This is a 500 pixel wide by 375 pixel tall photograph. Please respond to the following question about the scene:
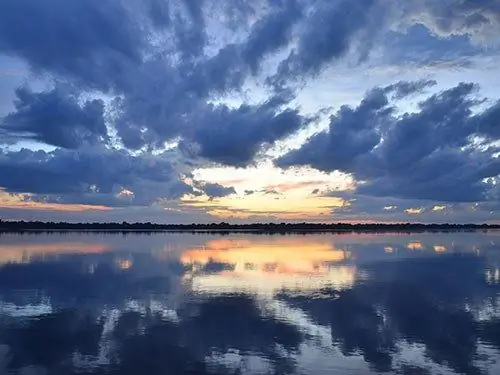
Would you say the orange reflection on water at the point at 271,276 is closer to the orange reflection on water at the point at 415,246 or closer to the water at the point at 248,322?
the water at the point at 248,322

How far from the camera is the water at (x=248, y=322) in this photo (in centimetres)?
1432

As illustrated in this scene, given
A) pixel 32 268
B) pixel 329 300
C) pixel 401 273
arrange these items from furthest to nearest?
pixel 32 268, pixel 401 273, pixel 329 300

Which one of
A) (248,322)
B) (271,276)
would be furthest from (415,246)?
(248,322)

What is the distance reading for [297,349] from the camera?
15.6 metres

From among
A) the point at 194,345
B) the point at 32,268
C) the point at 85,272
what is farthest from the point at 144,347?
the point at 32,268

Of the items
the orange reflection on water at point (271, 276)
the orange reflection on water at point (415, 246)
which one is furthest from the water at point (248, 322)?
the orange reflection on water at point (415, 246)

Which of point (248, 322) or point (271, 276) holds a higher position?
point (271, 276)

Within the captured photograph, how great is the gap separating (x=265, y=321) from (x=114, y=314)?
552cm

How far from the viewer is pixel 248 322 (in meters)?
19.4

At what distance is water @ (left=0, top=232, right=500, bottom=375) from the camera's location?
1432 cm

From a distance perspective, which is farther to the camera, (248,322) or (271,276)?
(271,276)

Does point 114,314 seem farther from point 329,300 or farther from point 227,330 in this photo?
point 329,300

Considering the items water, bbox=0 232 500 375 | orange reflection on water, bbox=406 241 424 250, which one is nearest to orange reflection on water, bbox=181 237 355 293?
water, bbox=0 232 500 375

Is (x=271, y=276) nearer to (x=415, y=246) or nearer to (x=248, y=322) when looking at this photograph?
(x=248, y=322)
